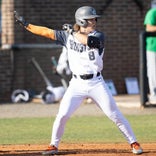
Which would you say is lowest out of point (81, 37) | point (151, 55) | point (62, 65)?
point (62, 65)

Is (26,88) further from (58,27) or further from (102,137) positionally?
(102,137)

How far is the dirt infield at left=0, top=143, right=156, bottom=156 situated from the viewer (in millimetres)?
9242

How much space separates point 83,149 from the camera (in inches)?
380

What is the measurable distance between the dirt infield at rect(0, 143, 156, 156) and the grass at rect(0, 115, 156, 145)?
552mm

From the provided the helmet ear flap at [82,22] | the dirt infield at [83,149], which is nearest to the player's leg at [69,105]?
the dirt infield at [83,149]

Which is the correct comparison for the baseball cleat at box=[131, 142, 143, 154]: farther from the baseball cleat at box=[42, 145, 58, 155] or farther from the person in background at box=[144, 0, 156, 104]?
the person in background at box=[144, 0, 156, 104]

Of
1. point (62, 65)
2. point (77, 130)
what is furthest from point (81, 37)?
point (62, 65)

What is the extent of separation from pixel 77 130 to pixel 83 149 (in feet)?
7.19

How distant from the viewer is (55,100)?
16.3 metres

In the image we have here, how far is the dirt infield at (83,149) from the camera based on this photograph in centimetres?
924

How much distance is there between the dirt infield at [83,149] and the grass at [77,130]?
552 mm

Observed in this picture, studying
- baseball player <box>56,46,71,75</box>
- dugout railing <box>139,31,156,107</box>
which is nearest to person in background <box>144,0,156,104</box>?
dugout railing <box>139,31,156,107</box>

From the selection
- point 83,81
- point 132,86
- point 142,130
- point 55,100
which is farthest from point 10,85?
point 83,81

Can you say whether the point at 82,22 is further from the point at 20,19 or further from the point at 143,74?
the point at 143,74
